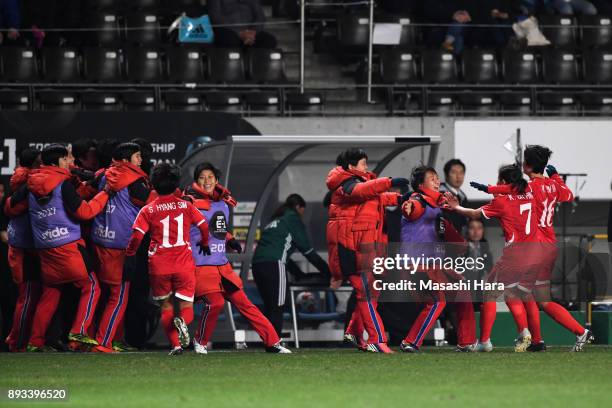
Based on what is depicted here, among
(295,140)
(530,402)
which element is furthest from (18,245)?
(530,402)

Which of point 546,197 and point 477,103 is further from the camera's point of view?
point 477,103

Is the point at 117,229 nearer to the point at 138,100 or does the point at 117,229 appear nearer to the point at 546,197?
the point at 546,197

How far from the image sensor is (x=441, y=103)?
2038 centimetres

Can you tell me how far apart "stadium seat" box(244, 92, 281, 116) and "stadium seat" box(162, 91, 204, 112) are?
70 cm

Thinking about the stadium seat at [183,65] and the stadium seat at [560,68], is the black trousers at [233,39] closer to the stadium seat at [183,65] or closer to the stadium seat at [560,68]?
the stadium seat at [183,65]

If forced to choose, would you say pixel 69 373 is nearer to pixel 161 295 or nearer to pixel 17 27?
pixel 161 295

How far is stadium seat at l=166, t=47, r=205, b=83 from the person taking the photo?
2078 cm

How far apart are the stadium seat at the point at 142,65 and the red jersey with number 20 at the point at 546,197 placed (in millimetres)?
8938

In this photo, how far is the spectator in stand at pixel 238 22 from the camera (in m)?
21.2

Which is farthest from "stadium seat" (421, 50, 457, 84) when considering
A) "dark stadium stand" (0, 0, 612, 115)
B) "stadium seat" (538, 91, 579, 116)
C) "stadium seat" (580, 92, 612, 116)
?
"stadium seat" (580, 92, 612, 116)

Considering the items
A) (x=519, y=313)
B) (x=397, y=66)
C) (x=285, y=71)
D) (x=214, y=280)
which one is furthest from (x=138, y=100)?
(x=519, y=313)

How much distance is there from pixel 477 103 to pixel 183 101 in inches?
172

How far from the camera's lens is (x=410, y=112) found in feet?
65.0

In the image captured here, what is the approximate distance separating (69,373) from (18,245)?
337 centimetres
